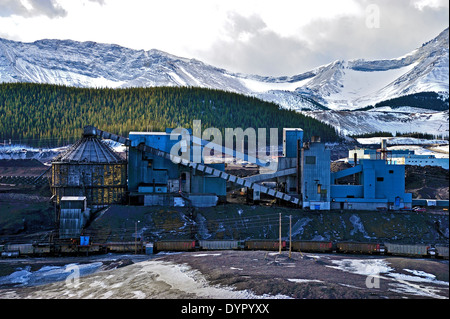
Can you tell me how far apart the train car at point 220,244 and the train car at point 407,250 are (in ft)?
51.7

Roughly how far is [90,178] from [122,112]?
84.7 m

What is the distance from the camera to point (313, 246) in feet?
184

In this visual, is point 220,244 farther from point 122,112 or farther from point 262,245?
point 122,112

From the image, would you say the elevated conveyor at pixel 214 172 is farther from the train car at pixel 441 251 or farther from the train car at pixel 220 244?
the train car at pixel 441 251

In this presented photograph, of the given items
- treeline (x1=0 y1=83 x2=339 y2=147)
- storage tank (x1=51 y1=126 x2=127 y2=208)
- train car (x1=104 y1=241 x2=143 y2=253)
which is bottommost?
train car (x1=104 y1=241 x2=143 y2=253)

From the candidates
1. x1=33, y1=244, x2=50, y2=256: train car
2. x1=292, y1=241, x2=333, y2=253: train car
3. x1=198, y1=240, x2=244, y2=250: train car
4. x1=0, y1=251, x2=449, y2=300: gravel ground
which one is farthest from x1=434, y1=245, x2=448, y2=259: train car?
x1=33, y1=244, x2=50, y2=256: train car

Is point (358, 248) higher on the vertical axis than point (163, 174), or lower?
lower

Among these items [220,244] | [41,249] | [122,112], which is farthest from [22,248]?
[122,112]

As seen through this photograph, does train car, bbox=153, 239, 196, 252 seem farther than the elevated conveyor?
No

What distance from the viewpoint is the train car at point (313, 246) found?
184 feet

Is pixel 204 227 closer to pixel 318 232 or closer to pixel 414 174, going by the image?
pixel 318 232

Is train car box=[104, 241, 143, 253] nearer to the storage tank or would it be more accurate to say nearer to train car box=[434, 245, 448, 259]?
the storage tank

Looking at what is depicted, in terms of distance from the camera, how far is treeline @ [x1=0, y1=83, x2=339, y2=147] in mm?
136250
